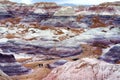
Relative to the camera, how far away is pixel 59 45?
7481 centimetres

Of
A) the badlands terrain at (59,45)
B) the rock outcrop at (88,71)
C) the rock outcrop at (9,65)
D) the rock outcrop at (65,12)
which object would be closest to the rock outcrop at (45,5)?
the badlands terrain at (59,45)

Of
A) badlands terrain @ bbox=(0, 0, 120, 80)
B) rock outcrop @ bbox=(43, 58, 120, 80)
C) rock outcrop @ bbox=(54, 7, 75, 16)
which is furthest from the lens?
rock outcrop @ bbox=(54, 7, 75, 16)

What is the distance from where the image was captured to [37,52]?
7544cm

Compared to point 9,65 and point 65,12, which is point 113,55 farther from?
point 65,12

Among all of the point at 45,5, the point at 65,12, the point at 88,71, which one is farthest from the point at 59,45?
the point at 45,5

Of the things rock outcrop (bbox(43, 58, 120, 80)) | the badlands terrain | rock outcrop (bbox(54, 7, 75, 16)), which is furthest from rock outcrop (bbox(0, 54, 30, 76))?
rock outcrop (bbox(54, 7, 75, 16))

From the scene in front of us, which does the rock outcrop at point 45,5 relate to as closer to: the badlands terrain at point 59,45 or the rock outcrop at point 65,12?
the badlands terrain at point 59,45

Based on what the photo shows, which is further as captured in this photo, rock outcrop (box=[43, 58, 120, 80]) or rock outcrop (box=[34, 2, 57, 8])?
rock outcrop (box=[34, 2, 57, 8])

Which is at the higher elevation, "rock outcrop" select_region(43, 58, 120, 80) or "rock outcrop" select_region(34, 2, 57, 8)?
"rock outcrop" select_region(43, 58, 120, 80)

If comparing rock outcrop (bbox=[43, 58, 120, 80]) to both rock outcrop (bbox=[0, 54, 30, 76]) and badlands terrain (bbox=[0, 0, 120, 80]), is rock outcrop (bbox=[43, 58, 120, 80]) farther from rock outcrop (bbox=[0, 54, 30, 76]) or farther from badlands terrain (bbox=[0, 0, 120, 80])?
rock outcrop (bbox=[0, 54, 30, 76])

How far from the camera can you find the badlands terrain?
27.9 metres

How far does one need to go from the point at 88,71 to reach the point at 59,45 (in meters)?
47.8

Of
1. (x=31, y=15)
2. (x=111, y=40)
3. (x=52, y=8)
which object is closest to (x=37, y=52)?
(x=111, y=40)

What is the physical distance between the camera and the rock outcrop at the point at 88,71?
26.6 metres
